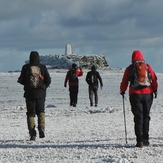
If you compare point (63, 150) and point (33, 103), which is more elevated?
point (33, 103)

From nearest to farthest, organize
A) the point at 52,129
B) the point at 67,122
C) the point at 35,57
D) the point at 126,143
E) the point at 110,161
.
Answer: the point at 110,161 < the point at 126,143 < the point at 35,57 < the point at 52,129 < the point at 67,122

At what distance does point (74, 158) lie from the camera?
779 centimetres

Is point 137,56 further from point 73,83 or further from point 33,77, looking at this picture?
point 73,83

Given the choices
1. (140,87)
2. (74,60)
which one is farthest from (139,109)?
(74,60)

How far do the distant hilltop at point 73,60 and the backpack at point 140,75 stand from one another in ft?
205

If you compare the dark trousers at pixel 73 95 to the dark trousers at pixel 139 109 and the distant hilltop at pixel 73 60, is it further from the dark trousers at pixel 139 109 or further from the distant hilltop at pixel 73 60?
the distant hilltop at pixel 73 60

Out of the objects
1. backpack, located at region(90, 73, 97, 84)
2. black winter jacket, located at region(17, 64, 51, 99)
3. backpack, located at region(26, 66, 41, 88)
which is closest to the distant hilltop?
backpack, located at region(90, 73, 97, 84)

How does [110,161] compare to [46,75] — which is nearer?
[110,161]

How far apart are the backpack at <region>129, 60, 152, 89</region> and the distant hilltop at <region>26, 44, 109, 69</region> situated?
62.4m

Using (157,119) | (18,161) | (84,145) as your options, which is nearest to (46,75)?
(84,145)

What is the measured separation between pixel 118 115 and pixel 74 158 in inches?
324

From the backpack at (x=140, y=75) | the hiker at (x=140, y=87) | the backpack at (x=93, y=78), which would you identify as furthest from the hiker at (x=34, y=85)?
the backpack at (x=93, y=78)

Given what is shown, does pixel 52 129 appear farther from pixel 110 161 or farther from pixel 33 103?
pixel 110 161

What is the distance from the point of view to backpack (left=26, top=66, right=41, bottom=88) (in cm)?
994
